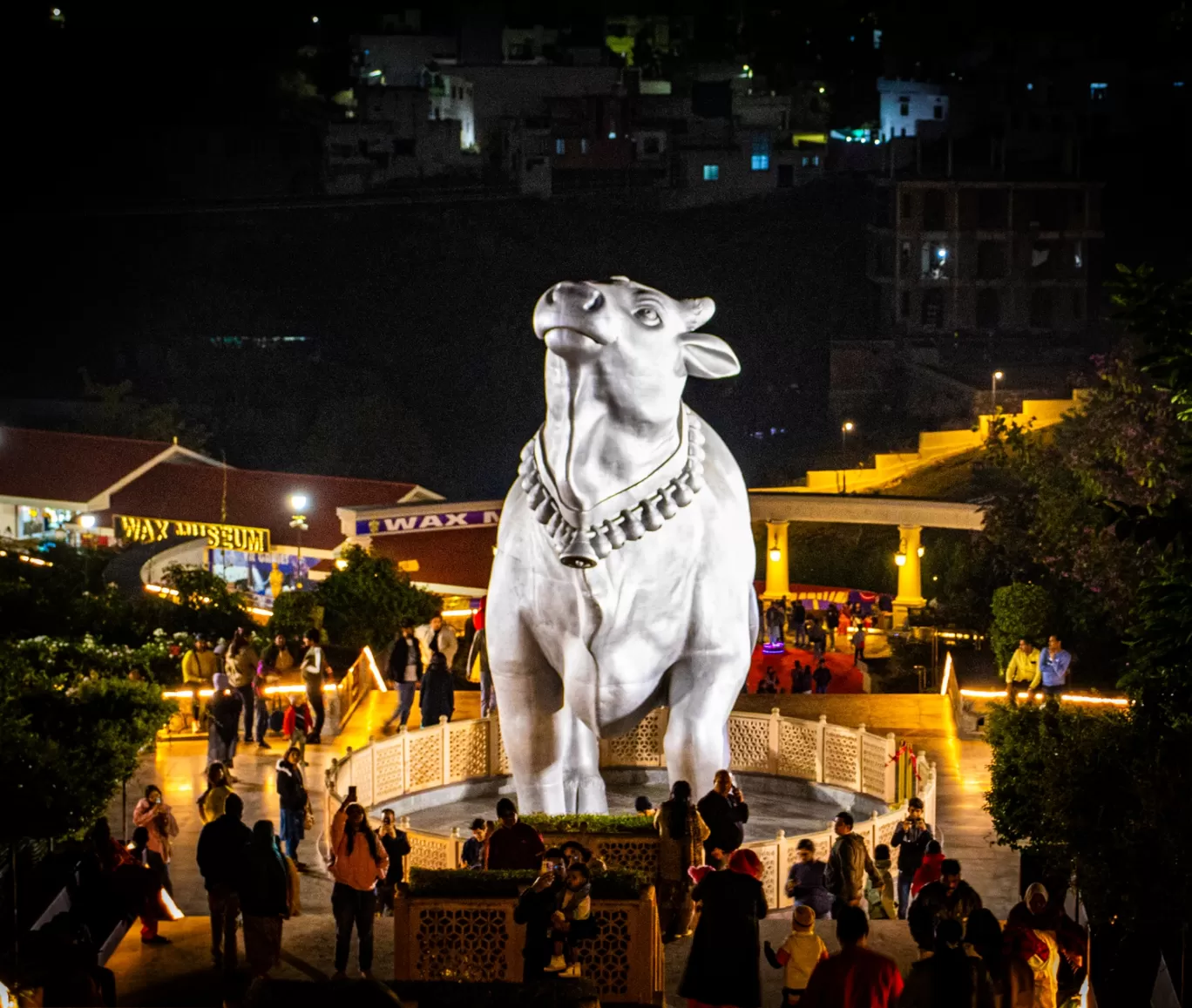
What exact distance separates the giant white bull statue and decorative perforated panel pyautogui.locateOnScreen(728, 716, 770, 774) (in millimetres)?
3511

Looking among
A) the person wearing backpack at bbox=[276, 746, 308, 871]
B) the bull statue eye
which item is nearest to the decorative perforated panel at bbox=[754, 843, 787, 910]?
the person wearing backpack at bbox=[276, 746, 308, 871]

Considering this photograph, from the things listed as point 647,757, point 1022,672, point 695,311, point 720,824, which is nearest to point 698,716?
point 720,824

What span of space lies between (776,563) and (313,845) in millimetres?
23271

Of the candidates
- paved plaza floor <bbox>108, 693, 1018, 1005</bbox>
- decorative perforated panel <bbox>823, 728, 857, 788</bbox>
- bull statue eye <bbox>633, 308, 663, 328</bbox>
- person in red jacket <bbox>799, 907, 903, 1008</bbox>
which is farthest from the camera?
decorative perforated panel <bbox>823, 728, 857, 788</bbox>

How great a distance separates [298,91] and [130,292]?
47.2 feet

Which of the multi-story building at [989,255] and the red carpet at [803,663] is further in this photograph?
the multi-story building at [989,255]

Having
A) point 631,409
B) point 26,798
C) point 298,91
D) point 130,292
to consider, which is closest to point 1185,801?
point 631,409

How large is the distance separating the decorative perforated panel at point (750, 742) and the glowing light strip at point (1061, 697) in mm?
2423

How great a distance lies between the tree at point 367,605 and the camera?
26266 millimetres

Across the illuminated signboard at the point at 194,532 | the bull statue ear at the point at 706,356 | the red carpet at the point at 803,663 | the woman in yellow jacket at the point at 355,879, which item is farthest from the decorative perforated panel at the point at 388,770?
the illuminated signboard at the point at 194,532

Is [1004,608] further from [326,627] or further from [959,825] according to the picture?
[959,825]

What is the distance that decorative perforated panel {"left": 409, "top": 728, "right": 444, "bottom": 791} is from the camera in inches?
671

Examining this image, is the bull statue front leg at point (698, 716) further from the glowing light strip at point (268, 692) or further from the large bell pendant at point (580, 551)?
the glowing light strip at point (268, 692)

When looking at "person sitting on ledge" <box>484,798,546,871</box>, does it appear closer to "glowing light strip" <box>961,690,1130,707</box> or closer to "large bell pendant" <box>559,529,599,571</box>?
"large bell pendant" <box>559,529,599,571</box>
